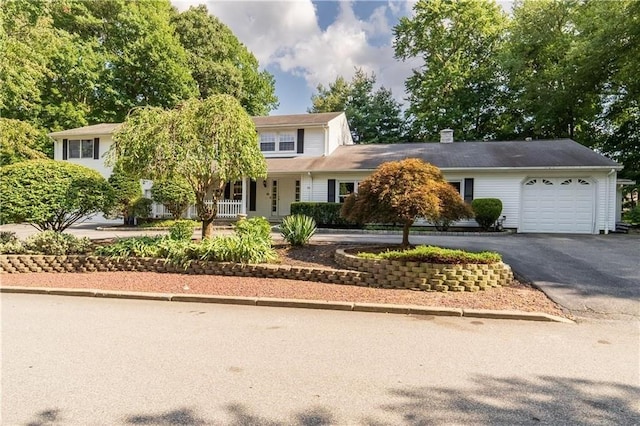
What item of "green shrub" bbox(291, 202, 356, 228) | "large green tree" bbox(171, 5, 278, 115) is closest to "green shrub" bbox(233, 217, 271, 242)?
"green shrub" bbox(291, 202, 356, 228)

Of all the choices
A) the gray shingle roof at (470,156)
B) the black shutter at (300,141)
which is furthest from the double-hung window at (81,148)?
the black shutter at (300,141)

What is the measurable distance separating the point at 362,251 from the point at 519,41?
2525 centimetres

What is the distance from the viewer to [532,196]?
14984 millimetres

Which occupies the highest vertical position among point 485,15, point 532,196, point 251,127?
point 485,15

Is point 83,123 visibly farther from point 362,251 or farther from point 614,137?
point 614,137

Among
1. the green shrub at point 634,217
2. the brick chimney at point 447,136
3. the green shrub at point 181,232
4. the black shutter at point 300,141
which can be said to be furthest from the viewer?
the brick chimney at point 447,136

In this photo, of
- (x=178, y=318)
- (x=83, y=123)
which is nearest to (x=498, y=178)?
(x=178, y=318)

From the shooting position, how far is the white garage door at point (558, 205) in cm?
1441

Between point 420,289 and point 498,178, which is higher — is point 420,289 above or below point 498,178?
below

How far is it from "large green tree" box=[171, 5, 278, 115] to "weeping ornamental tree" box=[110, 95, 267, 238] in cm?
2340

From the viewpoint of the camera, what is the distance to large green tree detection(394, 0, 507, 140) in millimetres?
27562

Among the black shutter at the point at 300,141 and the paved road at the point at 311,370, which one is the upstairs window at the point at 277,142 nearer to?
the black shutter at the point at 300,141

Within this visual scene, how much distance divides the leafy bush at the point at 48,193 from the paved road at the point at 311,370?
13.6 feet

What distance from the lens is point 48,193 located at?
8.53m
